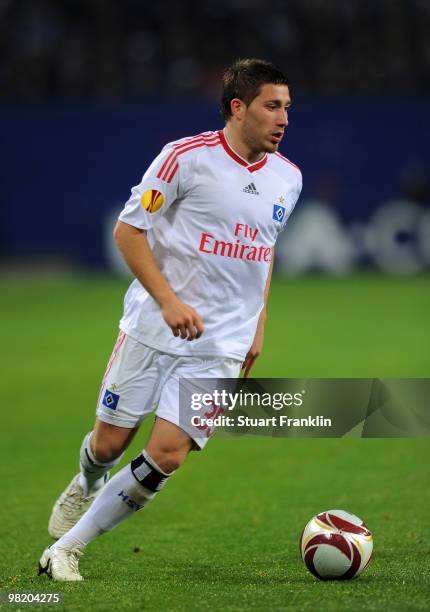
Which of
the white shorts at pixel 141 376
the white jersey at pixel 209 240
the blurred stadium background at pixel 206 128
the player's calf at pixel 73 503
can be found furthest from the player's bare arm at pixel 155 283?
the blurred stadium background at pixel 206 128

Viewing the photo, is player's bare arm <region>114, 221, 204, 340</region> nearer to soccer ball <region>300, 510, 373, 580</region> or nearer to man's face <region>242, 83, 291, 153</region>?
man's face <region>242, 83, 291, 153</region>

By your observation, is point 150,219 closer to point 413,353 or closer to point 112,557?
point 112,557

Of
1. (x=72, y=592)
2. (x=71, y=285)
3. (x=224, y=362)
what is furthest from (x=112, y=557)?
(x=71, y=285)

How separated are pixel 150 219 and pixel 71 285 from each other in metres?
17.0

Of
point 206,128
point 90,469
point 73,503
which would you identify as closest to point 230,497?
point 73,503

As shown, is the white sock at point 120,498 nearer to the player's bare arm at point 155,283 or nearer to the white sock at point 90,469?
the white sock at point 90,469

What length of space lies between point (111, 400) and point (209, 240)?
854 millimetres

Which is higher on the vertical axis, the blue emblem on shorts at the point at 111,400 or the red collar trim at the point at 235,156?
the red collar trim at the point at 235,156

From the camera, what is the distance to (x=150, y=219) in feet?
16.3

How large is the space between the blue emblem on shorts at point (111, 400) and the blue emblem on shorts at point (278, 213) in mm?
1101

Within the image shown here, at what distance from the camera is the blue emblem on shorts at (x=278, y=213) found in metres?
5.27

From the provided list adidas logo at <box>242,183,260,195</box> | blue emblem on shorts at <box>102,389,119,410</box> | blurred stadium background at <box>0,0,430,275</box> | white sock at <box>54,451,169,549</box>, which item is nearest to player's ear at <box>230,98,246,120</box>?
adidas logo at <box>242,183,260,195</box>

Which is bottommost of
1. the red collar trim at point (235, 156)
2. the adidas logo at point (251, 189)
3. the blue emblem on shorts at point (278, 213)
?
the blue emblem on shorts at point (278, 213)

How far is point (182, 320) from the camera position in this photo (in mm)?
4793
